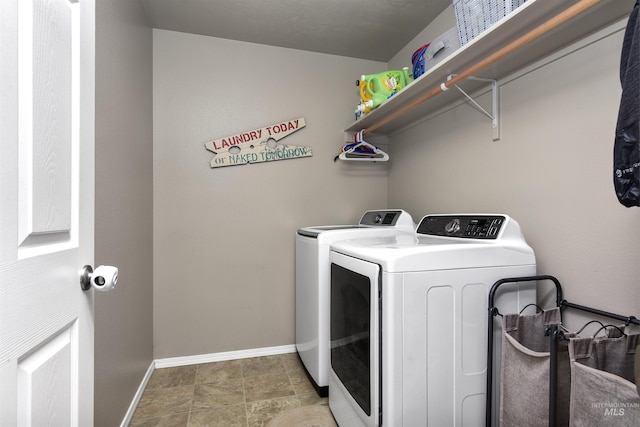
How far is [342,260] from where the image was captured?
1.57 m

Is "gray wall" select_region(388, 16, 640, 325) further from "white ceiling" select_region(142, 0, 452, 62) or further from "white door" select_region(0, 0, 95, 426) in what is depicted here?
"white door" select_region(0, 0, 95, 426)

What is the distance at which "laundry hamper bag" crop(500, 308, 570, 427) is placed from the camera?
1.10 meters

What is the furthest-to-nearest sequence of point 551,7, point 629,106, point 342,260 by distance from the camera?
point 342,260
point 551,7
point 629,106

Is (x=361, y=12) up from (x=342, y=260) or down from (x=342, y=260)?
up

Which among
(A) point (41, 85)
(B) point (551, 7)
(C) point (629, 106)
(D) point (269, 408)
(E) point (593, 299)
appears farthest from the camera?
(D) point (269, 408)

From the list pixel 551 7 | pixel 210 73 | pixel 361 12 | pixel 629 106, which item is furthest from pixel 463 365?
pixel 210 73

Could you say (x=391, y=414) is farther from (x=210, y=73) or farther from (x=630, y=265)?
(x=210, y=73)

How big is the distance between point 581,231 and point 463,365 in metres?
0.72

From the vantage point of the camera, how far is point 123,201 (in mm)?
1668

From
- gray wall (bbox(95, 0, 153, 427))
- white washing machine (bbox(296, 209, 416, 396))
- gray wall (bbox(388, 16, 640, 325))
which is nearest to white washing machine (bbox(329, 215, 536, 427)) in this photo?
gray wall (bbox(388, 16, 640, 325))

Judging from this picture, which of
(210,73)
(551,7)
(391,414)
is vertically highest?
(210,73)

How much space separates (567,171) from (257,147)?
1994 mm

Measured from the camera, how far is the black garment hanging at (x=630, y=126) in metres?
0.76

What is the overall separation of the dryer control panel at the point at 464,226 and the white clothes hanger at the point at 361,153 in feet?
3.15
